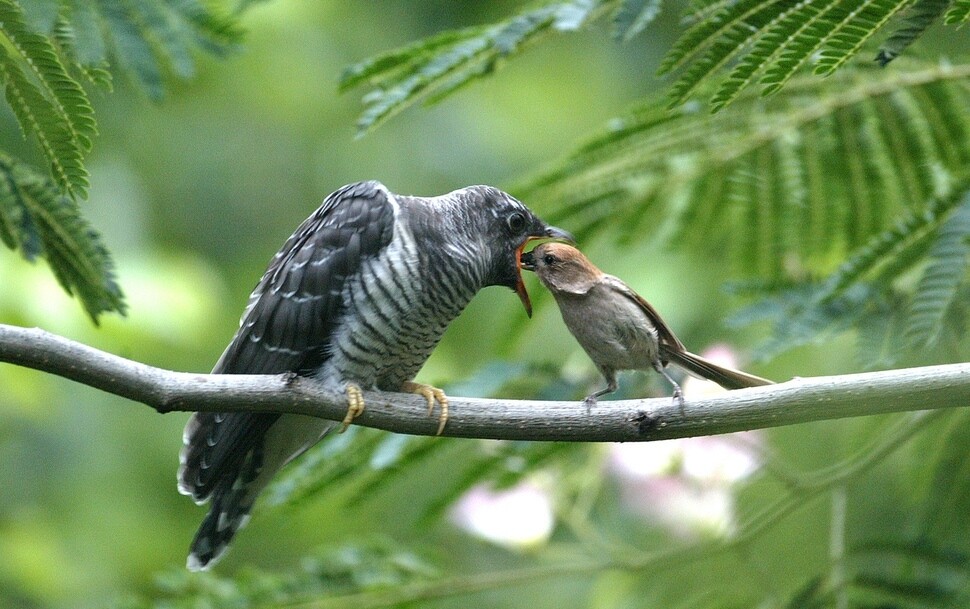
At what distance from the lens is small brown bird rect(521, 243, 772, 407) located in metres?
2.67

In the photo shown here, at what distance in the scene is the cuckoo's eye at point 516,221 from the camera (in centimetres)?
307

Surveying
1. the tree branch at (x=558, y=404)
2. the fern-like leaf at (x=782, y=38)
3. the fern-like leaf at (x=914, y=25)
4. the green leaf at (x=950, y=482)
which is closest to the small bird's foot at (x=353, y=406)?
the tree branch at (x=558, y=404)

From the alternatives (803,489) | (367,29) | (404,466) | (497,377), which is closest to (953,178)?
(803,489)

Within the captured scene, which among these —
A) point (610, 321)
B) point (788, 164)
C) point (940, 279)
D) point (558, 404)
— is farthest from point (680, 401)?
point (788, 164)

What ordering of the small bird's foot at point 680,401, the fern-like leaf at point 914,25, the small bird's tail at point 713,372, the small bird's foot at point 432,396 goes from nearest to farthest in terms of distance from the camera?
the fern-like leaf at point 914,25, the small bird's foot at point 680,401, the small bird's foot at point 432,396, the small bird's tail at point 713,372

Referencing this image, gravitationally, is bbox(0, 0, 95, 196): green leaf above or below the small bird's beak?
below

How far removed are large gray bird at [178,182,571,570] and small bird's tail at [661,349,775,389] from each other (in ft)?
1.65

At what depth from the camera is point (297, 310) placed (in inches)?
117

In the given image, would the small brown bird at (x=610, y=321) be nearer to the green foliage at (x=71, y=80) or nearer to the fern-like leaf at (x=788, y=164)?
the fern-like leaf at (x=788, y=164)

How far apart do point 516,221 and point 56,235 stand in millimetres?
1282

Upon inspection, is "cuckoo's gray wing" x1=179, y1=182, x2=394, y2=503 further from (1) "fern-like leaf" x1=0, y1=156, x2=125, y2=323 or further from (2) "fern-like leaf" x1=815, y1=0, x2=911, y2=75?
(2) "fern-like leaf" x1=815, y1=0, x2=911, y2=75

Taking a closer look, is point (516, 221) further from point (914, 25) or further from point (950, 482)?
point (950, 482)

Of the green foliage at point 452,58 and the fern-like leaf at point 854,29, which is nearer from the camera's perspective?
the fern-like leaf at point 854,29

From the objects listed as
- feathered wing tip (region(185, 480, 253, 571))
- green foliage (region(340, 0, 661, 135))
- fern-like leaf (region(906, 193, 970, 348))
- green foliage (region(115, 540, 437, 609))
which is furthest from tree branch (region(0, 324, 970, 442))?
green foliage (region(115, 540, 437, 609))
